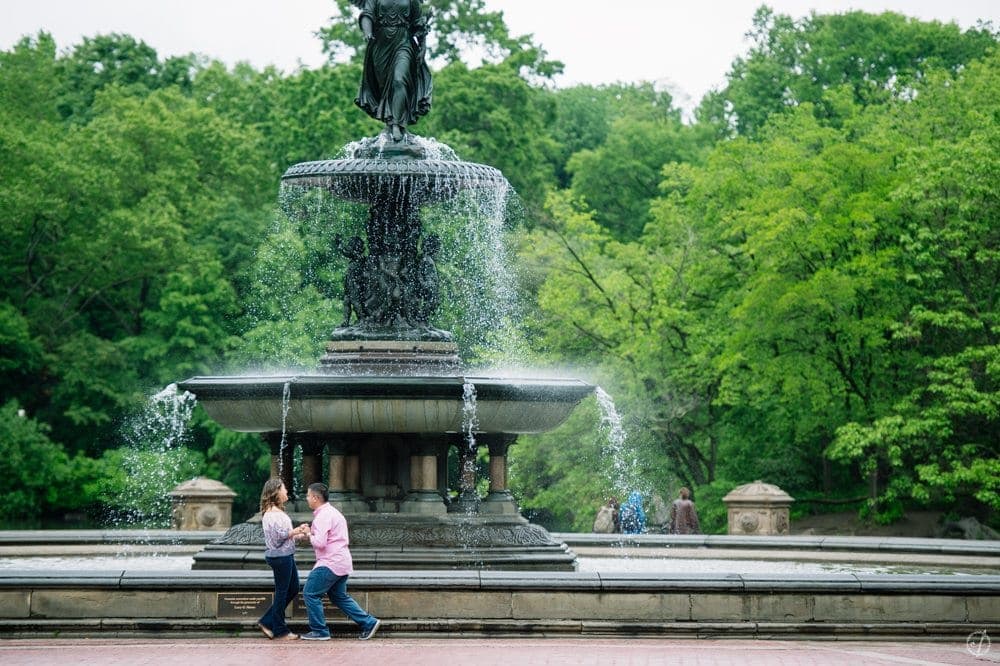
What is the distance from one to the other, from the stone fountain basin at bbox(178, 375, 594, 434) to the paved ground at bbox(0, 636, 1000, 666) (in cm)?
372

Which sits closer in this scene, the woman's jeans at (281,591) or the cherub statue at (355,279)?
the woman's jeans at (281,591)

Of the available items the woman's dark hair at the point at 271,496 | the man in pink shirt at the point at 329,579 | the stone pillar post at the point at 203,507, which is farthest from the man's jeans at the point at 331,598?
the stone pillar post at the point at 203,507

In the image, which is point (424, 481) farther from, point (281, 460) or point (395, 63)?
point (395, 63)

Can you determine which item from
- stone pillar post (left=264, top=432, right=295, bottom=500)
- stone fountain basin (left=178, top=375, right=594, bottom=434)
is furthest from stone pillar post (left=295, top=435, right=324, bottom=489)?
stone fountain basin (left=178, top=375, right=594, bottom=434)

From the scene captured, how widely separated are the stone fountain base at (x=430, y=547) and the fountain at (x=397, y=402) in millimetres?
19

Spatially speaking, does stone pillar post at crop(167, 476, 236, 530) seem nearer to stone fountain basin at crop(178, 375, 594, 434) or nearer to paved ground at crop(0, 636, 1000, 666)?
stone fountain basin at crop(178, 375, 594, 434)

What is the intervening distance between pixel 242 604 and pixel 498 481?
17.1ft

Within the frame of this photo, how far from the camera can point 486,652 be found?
46.7ft

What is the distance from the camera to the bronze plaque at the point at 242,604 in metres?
15.3

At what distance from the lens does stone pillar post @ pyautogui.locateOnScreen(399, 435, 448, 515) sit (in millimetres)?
19161

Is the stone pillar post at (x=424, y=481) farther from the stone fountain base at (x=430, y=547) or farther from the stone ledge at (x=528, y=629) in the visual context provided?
the stone ledge at (x=528, y=629)

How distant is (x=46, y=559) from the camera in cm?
2202

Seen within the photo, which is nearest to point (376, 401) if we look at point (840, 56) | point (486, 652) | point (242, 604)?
point (242, 604)

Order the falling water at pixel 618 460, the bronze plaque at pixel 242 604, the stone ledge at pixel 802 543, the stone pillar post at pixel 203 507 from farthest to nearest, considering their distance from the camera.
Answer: the falling water at pixel 618 460
the stone pillar post at pixel 203 507
the stone ledge at pixel 802 543
the bronze plaque at pixel 242 604
